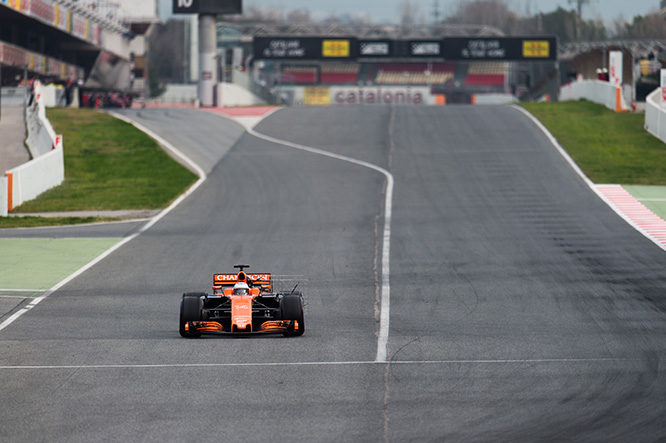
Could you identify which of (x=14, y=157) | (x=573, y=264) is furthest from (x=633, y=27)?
(x=573, y=264)

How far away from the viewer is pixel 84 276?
23.0 metres

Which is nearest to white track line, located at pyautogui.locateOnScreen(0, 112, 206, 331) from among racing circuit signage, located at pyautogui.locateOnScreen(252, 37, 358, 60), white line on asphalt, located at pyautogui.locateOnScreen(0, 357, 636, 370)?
white line on asphalt, located at pyautogui.locateOnScreen(0, 357, 636, 370)

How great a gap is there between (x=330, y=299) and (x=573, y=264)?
6783 millimetres

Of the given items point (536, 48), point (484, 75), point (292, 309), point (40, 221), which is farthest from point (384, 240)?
point (484, 75)

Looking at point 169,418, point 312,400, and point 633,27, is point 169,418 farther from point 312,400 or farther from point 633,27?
point 633,27

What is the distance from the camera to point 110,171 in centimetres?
4197

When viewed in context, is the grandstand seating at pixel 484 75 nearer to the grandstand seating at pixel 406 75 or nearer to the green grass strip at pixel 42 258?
Answer: the grandstand seating at pixel 406 75

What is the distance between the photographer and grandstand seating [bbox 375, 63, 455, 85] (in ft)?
422

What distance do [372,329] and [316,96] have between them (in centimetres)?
9943

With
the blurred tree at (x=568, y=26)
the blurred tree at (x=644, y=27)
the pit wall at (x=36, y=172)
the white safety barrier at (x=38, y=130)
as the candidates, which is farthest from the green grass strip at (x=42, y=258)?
the blurred tree at (x=568, y=26)

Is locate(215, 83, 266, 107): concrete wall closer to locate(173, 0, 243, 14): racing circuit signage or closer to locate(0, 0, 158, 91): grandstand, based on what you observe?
locate(173, 0, 243, 14): racing circuit signage

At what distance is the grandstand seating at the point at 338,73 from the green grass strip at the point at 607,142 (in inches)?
2895

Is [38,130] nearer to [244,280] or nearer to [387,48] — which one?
[244,280]

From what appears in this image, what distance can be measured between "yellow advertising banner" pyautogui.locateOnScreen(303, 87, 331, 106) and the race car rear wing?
97.6 metres
